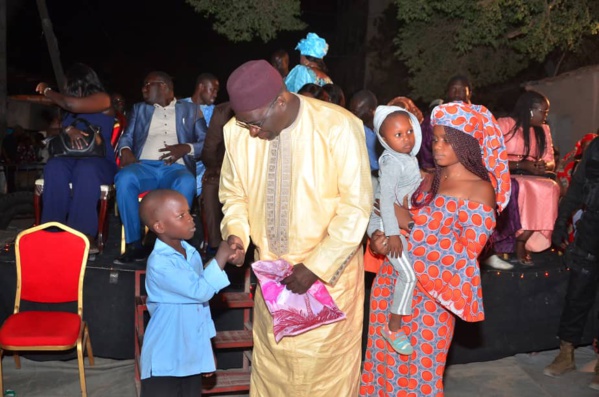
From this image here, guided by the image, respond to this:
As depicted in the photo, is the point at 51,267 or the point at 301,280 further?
the point at 51,267

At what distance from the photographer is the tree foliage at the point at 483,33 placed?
34.5 ft

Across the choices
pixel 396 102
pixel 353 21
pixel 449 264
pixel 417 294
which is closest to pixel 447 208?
pixel 449 264

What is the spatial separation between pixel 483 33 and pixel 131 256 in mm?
7656

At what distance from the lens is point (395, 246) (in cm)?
388

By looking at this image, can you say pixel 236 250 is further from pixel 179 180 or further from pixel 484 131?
pixel 179 180

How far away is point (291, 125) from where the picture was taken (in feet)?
11.1

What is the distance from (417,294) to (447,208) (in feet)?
1.87

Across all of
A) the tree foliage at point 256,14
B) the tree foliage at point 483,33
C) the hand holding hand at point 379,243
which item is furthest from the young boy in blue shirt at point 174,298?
the tree foliage at point 483,33

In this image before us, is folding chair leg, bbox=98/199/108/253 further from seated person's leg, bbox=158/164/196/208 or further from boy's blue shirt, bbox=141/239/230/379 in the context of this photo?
boy's blue shirt, bbox=141/239/230/379

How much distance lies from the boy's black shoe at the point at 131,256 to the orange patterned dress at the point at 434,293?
251 cm

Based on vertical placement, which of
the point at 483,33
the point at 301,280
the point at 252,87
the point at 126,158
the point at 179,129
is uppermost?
the point at 483,33

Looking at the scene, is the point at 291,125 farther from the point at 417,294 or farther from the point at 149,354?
the point at 149,354

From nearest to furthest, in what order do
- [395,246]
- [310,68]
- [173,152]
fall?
1. [395,246]
2. [173,152]
3. [310,68]

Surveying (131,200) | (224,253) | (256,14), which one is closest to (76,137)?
(131,200)
